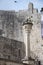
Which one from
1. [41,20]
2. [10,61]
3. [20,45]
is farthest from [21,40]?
[10,61]

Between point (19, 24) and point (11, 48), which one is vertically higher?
point (19, 24)

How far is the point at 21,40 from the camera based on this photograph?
2045cm

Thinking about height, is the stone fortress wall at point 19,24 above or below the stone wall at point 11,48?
above

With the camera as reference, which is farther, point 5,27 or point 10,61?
point 5,27

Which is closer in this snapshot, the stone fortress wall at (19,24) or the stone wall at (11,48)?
the stone wall at (11,48)

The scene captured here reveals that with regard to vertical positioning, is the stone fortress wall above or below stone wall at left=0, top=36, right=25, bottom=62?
above

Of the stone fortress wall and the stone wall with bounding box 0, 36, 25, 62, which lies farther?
the stone fortress wall

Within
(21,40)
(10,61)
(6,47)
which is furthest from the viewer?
(21,40)

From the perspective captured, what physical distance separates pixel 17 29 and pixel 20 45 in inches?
73.9

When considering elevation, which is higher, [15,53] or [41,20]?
[41,20]

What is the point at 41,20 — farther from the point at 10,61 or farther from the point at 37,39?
the point at 10,61

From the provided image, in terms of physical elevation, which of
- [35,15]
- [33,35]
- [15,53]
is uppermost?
[35,15]

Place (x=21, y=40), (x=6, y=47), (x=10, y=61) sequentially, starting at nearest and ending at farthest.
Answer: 1. (x=10, y=61)
2. (x=6, y=47)
3. (x=21, y=40)

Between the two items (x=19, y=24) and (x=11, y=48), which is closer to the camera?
(x=11, y=48)
